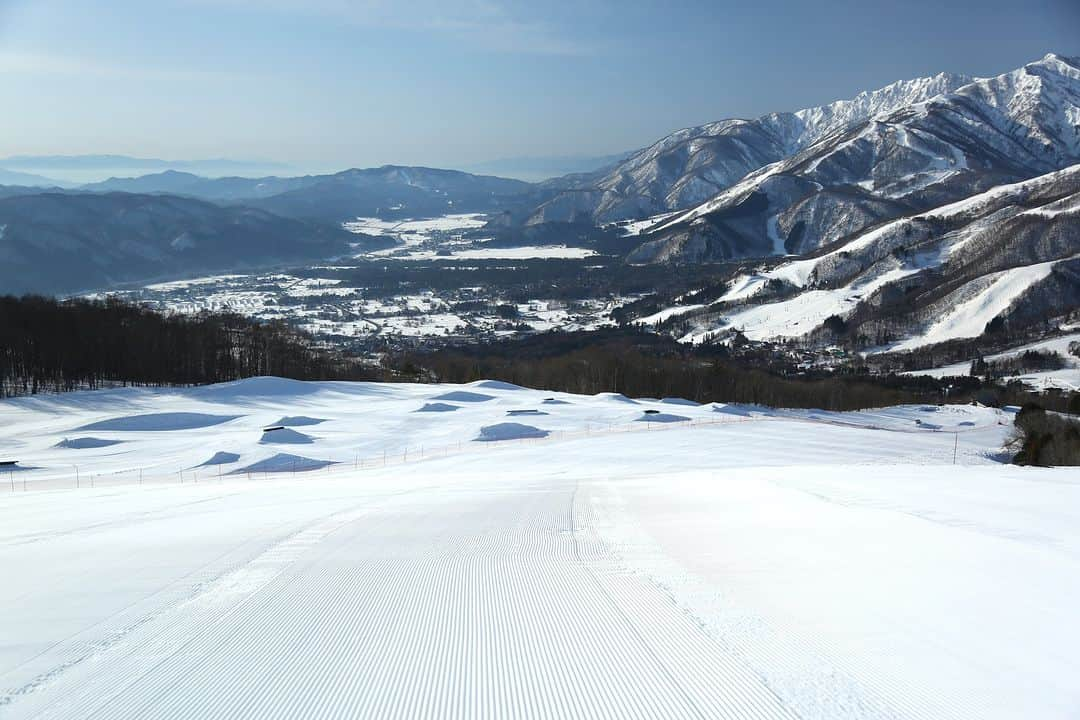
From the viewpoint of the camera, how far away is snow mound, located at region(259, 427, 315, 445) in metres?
44.6

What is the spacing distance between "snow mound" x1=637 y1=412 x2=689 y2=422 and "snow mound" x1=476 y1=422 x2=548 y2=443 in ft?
36.2

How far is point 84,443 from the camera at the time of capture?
43594 mm

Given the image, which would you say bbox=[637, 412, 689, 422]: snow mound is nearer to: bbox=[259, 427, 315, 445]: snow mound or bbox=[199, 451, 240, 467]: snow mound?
bbox=[259, 427, 315, 445]: snow mound

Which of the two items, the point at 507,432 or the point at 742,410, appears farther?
the point at 742,410

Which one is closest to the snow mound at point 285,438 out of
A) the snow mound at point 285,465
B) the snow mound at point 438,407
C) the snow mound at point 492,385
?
the snow mound at point 285,465

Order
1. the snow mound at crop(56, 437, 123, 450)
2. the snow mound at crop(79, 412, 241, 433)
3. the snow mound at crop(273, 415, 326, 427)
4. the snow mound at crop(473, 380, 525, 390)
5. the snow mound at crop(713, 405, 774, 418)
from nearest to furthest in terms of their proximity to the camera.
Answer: the snow mound at crop(56, 437, 123, 450), the snow mound at crop(79, 412, 241, 433), the snow mound at crop(273, 415, 326, 427), the snow mound at crop(713, 405, 774, 418), the snow mound at crop(473, 380, 525, 390)

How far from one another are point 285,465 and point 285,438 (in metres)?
5.89

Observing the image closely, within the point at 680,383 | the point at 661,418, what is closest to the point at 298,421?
the point at 661,418

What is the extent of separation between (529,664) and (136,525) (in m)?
13.6

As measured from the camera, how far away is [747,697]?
671cm

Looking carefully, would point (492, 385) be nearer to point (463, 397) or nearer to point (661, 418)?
point (463, 397)

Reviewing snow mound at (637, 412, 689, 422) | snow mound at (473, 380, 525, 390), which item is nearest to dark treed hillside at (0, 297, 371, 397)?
snow mound at (473, 380, 525, 390)

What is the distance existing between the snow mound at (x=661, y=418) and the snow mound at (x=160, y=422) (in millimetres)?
35623

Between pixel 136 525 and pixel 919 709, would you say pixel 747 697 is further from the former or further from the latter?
pixel 136 525
